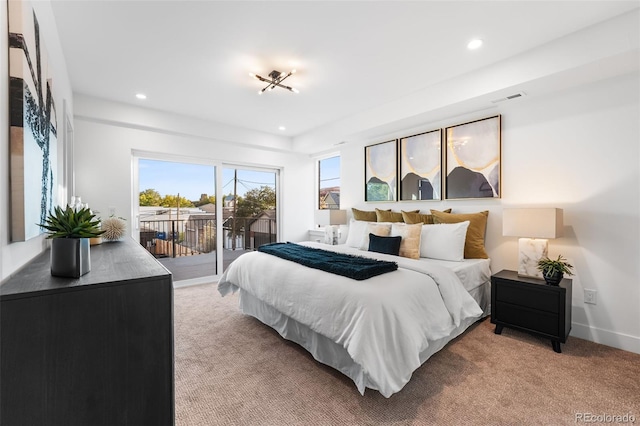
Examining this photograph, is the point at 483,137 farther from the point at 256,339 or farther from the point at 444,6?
the point at 256,339

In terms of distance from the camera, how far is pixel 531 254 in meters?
2.76

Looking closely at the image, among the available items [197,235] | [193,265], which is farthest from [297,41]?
[193,265]

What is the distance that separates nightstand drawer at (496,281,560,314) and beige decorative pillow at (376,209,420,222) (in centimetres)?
151

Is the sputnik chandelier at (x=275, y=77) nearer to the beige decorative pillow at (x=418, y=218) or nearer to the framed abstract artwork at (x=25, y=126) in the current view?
the framed abstract artwork at (x=25, y=126)

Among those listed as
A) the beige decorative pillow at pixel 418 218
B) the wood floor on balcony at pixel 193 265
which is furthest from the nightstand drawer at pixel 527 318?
the wood floor on balcony at pixel 193 265

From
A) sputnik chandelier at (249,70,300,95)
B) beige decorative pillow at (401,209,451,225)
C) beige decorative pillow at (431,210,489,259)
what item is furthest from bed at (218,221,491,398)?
sputnik chandelier at (249,70,300,95)

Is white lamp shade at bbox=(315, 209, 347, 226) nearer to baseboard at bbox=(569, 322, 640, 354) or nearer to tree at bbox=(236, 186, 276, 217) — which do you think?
tree at bbox=(236, 186, 276, 217)

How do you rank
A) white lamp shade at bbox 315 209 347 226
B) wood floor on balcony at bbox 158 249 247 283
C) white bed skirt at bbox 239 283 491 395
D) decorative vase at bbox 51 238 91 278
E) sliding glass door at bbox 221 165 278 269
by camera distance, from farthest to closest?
sliding glass door at bbox 221 165 278 269 → white lamp shade at bbox 315 209 347 226 → wood floor on balcony at bbox 158 249 247 283 → white bed skirt at bbox 239 283 491 395 → decorative vase at bbox 51 238 91 278

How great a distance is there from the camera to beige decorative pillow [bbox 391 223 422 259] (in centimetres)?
A: 316

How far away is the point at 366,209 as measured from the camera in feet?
15.4

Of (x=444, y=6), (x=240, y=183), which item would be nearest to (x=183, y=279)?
(x=240, y=183)

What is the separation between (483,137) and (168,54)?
11.5 feet

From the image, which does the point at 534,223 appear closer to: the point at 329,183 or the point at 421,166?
the point at 421,166

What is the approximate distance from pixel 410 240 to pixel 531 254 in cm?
114
